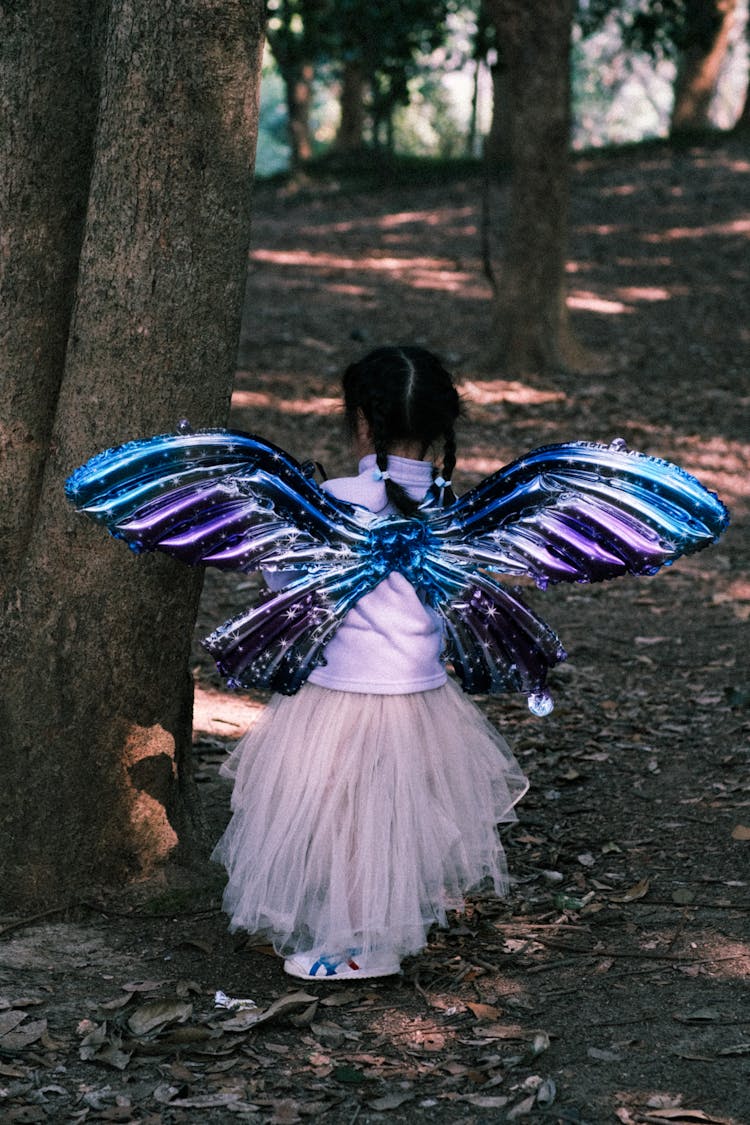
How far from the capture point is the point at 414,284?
47.1 feet

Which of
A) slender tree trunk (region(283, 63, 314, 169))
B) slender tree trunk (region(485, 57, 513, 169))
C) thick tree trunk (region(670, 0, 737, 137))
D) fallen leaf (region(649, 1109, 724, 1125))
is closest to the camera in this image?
fallen leaf (region(649, 1109, 724, 1125))

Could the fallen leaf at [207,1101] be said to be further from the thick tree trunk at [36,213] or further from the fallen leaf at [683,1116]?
the thick tree trunk at [36,213]

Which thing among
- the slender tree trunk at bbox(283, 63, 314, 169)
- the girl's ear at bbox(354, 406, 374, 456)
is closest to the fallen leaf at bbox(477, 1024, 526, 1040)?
the girl's ear at bbox(354, 406, 374, 456)

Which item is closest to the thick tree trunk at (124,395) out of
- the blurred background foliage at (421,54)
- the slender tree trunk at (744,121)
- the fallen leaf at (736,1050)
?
the fallen leaf at (736,1050)

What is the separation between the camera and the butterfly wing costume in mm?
3354

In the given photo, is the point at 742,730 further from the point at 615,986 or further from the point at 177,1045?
the point at 177,1045

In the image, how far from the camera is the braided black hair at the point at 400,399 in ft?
Answer: 11.5

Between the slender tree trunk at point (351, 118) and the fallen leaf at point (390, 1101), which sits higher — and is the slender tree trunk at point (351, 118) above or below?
above

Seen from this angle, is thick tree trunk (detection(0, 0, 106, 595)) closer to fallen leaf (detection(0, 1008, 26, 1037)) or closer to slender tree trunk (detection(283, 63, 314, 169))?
fallen leaf (detection(0, 1008, 26, 1037))

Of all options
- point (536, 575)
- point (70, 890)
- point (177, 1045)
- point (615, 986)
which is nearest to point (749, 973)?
point (615, 986)

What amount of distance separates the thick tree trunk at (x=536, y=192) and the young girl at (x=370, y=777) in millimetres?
7927

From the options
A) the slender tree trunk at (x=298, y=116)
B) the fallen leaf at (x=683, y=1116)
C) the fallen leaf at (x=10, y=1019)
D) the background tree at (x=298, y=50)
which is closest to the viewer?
the fallen leaf at (x=683, y=1116)

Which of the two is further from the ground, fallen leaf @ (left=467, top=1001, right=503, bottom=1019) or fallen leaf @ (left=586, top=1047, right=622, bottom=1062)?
fallen leaf @ (left=586, top=1047, right=622, bottom=1062)

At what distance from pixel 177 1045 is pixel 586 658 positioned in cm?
376
